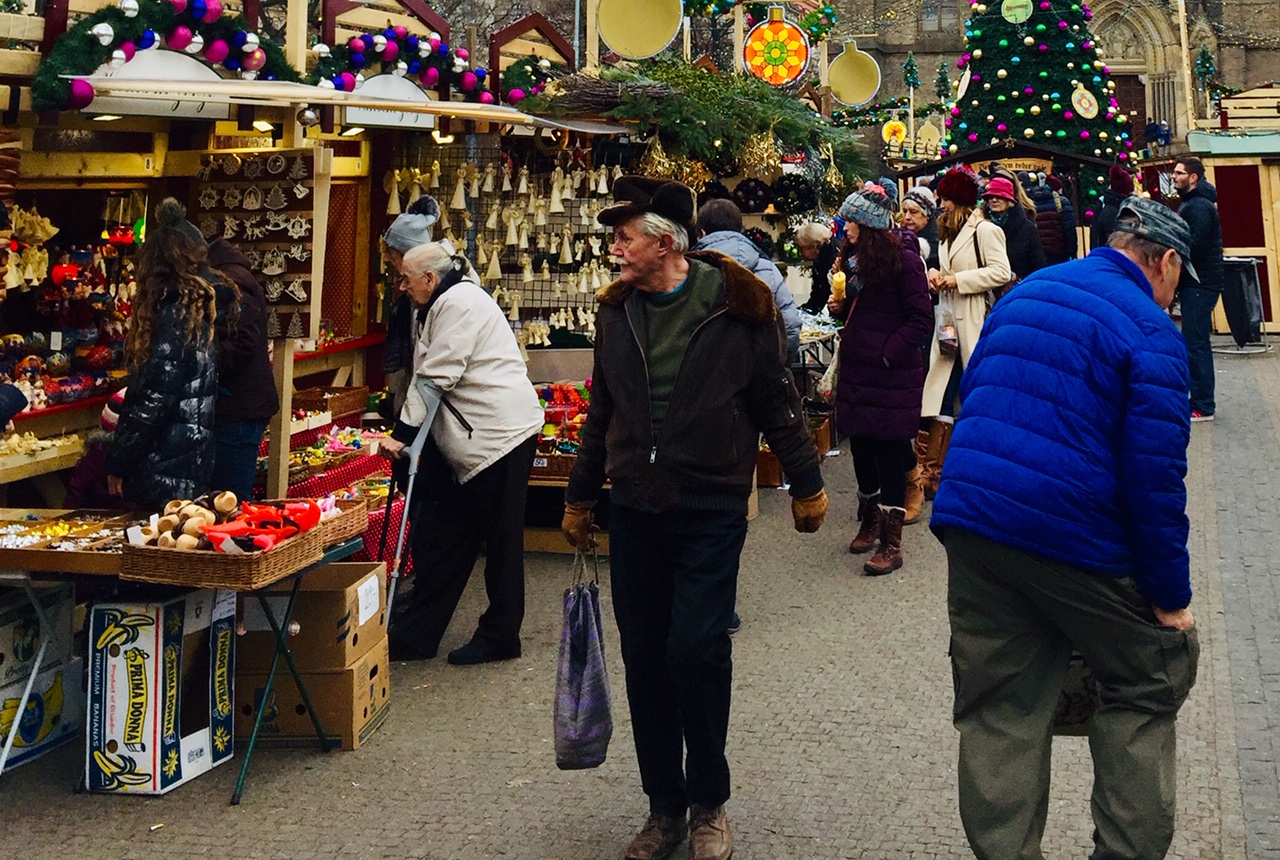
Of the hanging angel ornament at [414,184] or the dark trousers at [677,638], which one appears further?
the hanging angel ornament at [414,184]

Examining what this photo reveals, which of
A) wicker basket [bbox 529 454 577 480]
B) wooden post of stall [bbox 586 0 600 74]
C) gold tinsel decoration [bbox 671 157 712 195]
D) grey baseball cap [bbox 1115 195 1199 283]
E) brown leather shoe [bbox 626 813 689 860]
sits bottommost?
brown leather shoe [bbox 626 813 689 860]

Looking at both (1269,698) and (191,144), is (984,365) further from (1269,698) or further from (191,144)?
(191,144)

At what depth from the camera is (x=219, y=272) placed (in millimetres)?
6062

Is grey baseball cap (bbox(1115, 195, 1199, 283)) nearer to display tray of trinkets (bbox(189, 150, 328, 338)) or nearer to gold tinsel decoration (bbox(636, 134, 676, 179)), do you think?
display tray of trinkets (bbox(189, 150, 328, 338))

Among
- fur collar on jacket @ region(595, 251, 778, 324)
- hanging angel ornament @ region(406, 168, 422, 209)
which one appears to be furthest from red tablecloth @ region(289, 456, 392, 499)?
fur collar on jacket @ region(595, 251, 778, 324)

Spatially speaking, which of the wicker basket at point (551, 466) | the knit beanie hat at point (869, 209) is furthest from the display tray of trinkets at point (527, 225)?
the knit beanie hat at point (869, 209)

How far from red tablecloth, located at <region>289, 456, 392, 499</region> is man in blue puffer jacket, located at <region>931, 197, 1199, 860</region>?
461cm

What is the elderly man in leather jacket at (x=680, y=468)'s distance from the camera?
14.6 feet

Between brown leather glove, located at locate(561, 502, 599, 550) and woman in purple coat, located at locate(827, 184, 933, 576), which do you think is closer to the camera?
brown leather glove, located at locate(561, 502, 599, 550)

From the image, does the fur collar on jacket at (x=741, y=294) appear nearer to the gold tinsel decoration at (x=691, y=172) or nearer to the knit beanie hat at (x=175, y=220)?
the knit beanie hat at (x=175, y=220)

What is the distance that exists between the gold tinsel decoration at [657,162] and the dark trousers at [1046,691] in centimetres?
639

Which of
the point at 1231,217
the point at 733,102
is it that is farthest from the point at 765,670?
the point at 1231,217

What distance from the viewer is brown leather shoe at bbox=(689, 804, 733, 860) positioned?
176 inches

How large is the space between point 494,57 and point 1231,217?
11687 mm
